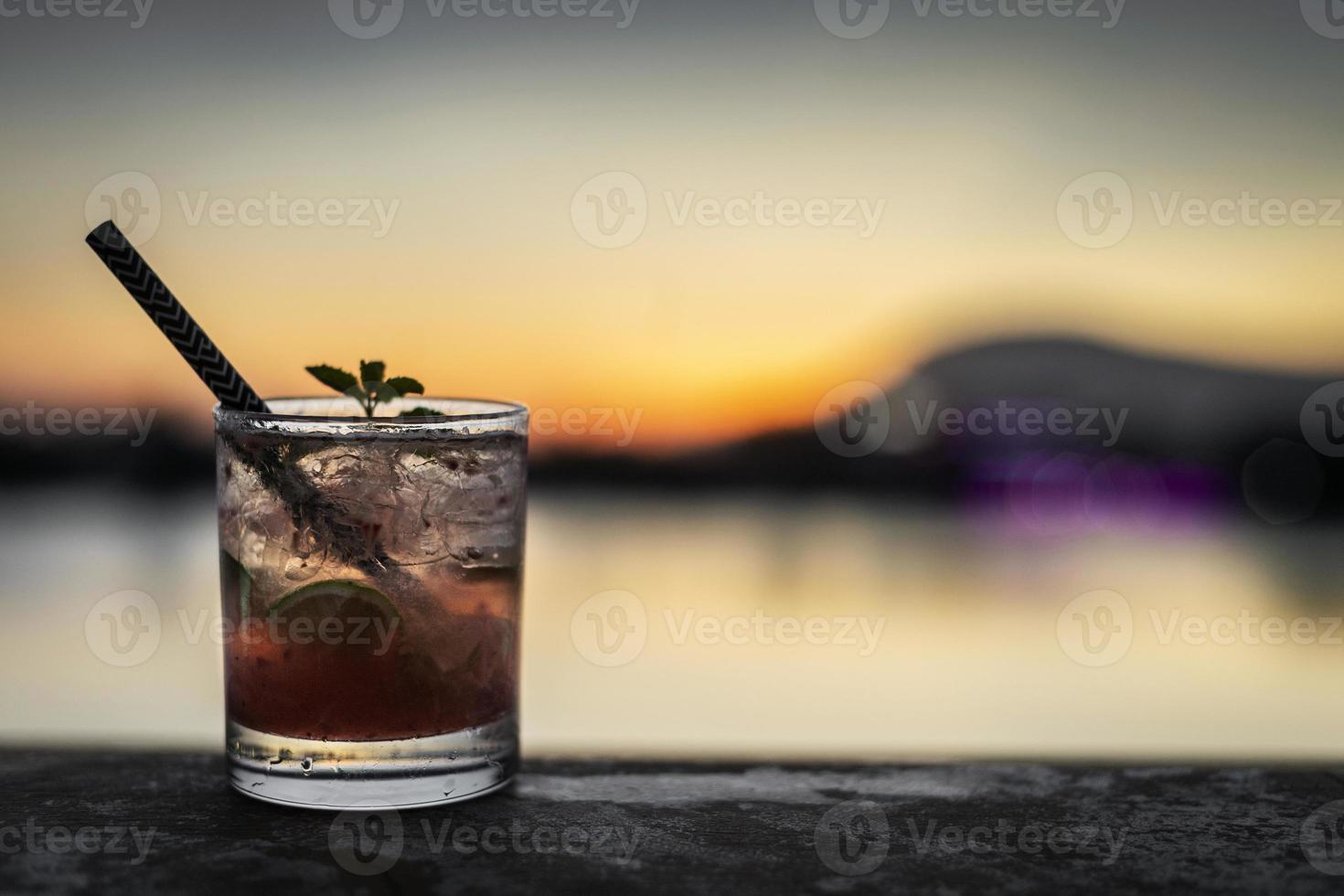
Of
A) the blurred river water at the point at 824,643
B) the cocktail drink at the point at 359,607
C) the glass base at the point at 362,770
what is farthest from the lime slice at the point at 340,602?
the blurred river water at the point at 824,643

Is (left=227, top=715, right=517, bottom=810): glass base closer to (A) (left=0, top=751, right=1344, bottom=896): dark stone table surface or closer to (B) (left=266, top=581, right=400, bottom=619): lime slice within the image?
(A) (left=0, top=751, right=1344, bottom=896): dark stone table surface

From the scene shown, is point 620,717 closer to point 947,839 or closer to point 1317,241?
point 947,839

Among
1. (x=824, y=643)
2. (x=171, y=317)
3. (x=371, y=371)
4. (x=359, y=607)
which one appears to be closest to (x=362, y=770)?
(x=359, y=607)

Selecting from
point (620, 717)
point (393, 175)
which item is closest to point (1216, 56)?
point (393, 175)

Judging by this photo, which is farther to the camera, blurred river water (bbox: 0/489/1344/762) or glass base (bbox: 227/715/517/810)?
blurred river water (bbox: 0/489/1344/762)

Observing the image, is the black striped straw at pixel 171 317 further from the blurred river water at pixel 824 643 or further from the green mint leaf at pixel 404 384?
the blurred river water at pixel 824 643

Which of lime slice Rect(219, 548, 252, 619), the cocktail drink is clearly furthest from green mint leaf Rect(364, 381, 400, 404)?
lime slice Rect(219, 548, 252, 619)
